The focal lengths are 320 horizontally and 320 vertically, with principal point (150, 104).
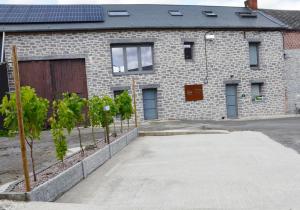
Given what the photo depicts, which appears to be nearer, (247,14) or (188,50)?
(188,50)

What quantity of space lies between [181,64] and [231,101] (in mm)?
4418

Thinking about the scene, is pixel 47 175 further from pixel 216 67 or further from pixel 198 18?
pixel 198 18

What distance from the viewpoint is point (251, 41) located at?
2125 centimetres

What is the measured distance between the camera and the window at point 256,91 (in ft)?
70.7

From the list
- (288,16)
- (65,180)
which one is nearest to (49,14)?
(65,180)

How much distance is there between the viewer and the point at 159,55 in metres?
19.4

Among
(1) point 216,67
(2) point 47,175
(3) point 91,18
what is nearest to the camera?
(2) point 47,175

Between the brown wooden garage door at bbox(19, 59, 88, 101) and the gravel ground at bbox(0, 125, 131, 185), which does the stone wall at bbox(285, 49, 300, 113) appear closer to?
the brown wooden garage door at bbox(19, 59, 88, 101)

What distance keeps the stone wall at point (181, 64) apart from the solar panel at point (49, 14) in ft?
3.31

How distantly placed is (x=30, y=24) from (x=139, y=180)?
1407 centimetres

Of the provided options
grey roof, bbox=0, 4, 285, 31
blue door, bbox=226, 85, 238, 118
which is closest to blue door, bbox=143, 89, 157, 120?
grey roof, bbox=0, 4, 285, 31

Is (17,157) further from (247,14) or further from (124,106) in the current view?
(247,14)

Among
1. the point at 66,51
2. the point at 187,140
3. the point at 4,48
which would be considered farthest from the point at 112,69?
the point at 187,140

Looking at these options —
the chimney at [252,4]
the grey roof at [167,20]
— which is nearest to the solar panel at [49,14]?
the grey roof at [167,20]
